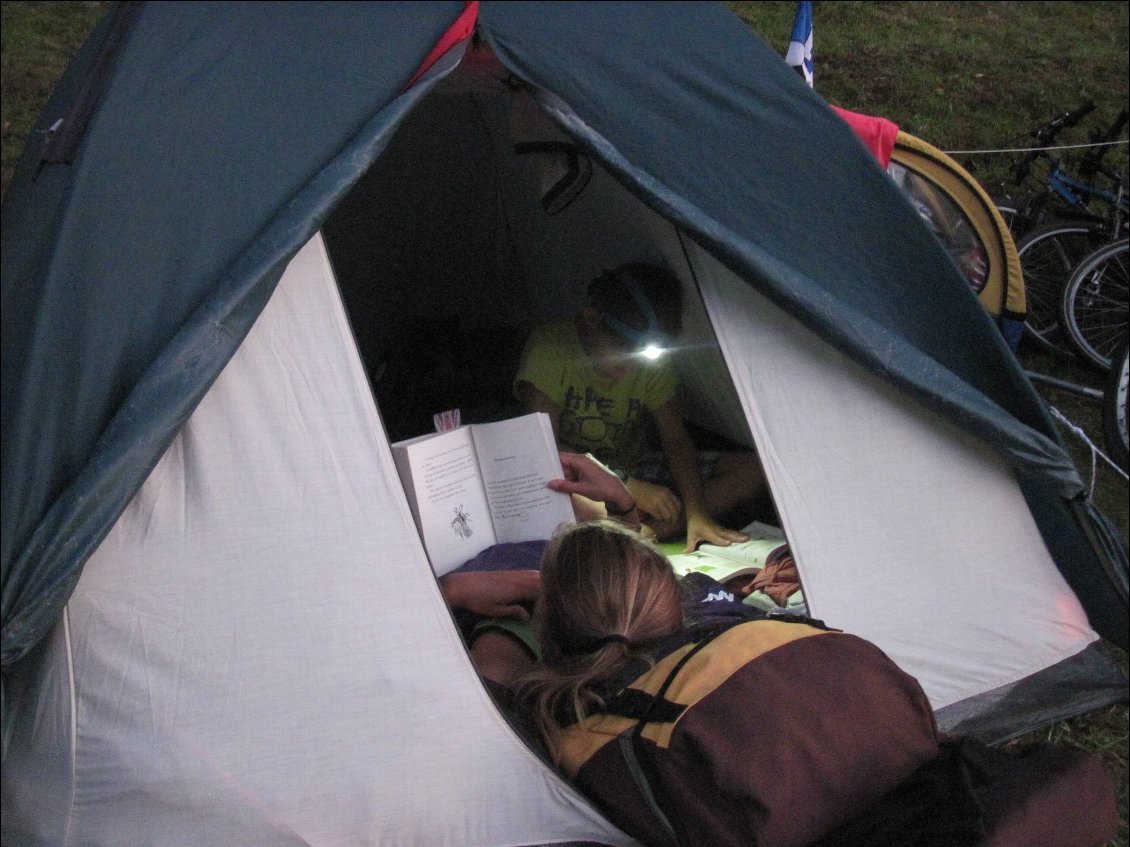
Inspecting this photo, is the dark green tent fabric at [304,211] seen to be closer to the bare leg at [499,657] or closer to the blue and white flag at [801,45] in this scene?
the bare leg at [499,657]

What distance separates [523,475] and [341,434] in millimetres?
539

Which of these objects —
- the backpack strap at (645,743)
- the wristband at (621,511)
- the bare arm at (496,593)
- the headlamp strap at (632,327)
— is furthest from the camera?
the headlamp strap at (632,327)

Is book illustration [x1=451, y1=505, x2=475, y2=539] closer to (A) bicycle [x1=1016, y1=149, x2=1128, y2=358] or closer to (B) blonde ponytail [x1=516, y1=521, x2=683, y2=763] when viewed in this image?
(B) blonde ponytail [x1=516, y1=521, x2=683, y2=763]

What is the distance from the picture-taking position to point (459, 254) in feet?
11.8

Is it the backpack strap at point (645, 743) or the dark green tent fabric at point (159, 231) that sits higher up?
the dark green tent fabric at point (159, 231)

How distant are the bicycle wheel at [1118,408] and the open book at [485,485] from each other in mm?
1932

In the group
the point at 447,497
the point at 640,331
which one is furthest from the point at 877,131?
the point at 447,497

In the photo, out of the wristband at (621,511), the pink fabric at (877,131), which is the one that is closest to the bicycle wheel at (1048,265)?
the pink fabric at (877,131)

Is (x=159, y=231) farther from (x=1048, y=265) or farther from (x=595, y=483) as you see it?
(x=1048, y=265)

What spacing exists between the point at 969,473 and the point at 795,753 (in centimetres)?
96

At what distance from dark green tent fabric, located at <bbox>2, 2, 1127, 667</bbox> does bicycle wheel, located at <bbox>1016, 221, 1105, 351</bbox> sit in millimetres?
1884

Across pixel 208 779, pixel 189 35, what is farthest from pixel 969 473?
pixel 189 35

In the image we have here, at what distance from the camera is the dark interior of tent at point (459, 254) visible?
3197 mm

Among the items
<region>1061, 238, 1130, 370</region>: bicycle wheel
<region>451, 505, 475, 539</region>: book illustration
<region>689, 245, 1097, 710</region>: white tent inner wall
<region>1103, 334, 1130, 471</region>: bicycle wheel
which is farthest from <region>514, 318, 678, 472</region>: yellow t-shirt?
<region>1061, 238, 1130, 370</region>: bicycle wheel
